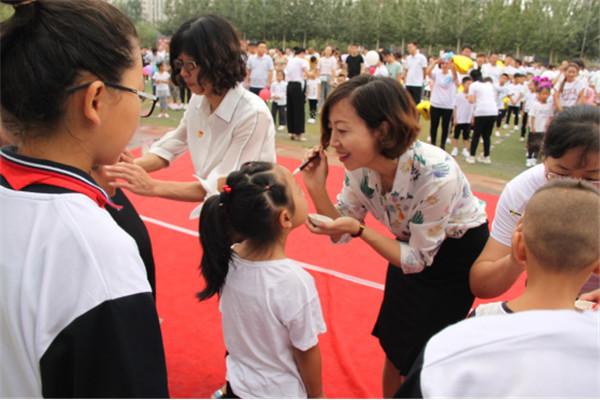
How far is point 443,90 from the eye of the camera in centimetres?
800

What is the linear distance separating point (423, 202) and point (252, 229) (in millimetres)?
621

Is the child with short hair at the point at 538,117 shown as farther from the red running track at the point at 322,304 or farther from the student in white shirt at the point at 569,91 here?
the red running track at the point at 322,304

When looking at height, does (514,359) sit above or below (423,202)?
above

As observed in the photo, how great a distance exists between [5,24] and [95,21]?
0.15 m

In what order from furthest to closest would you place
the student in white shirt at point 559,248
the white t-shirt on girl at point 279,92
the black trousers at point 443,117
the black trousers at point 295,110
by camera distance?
the white t-shirt on girl at point 279,92 → the black trousers at point 295,110 → the black trousers at point 443,117 → the student in white shirt at point 559,248

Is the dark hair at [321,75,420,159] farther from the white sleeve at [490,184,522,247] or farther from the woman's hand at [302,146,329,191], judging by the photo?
the white sleeve at [490,184,522,247]

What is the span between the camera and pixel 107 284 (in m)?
0.79

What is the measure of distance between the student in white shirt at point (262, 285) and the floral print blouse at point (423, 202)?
365mm

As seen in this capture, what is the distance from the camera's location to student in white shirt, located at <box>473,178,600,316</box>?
108 cm

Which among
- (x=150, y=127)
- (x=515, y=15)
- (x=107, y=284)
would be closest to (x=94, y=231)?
(x=107, y=284)

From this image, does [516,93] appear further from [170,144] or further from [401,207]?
[401,207]

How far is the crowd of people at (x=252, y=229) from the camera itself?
79 cm

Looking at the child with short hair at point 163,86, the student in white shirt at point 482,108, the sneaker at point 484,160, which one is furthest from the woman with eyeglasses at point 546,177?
the child with short hair at point 163,86

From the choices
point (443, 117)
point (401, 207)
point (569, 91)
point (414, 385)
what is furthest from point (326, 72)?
point (414, 385)
